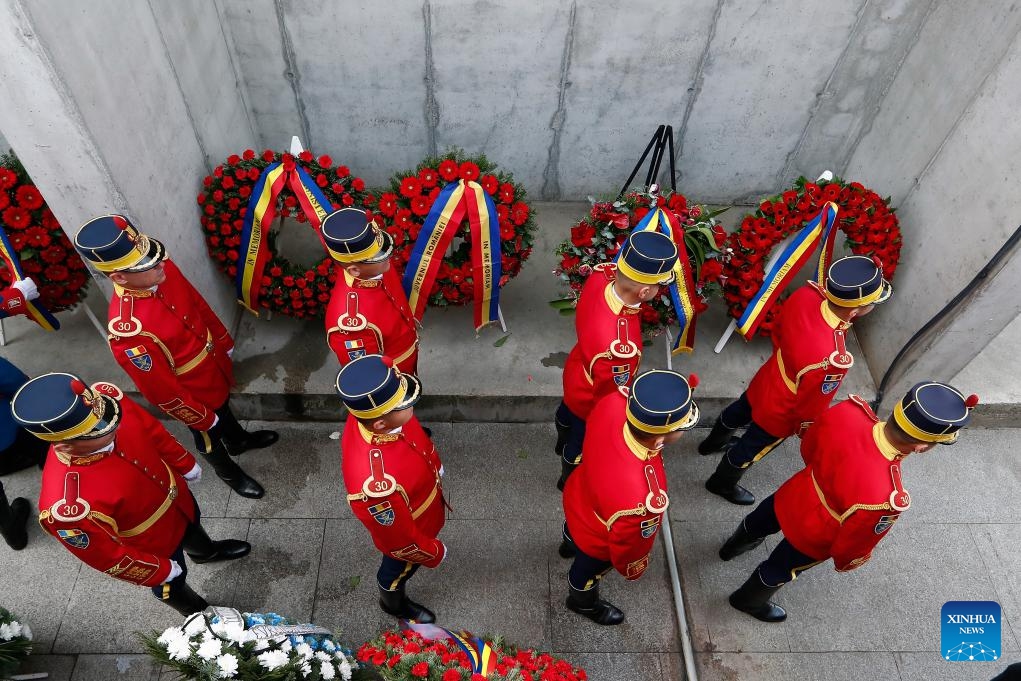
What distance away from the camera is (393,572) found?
3436 mm

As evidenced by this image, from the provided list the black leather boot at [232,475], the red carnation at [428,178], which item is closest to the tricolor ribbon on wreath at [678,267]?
the red carnation at [428,178]

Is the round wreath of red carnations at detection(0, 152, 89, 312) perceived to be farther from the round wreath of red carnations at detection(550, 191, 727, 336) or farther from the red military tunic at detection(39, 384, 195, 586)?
the round wreath of red carnations at detection(550, 191, 727, 336)

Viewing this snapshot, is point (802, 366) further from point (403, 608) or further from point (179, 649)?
point (179, 649)

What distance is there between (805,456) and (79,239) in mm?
3825

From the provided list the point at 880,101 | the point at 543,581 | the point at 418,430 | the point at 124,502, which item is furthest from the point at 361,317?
the point at 880,101

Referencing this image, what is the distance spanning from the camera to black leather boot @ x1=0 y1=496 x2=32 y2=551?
392 centimetres

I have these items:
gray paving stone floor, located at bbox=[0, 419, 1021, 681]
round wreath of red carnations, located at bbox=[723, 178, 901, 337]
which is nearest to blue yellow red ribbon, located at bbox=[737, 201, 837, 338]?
round wreath of red carnations, located at bbox=[723, 178, 901, 337]

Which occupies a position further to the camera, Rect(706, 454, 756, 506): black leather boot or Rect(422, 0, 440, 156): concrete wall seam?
Rect(422, 0, 440, 156): concrete wall seam

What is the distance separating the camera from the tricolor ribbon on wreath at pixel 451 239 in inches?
176

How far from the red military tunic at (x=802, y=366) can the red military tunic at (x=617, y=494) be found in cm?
112

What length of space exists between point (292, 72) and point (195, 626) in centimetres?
432

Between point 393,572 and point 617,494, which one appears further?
point 393,572

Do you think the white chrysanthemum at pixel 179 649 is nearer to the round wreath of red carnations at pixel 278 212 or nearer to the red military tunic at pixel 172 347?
the red military tunic at pixel 172 347

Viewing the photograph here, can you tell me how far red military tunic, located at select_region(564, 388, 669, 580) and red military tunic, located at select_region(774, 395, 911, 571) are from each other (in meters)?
0.82
